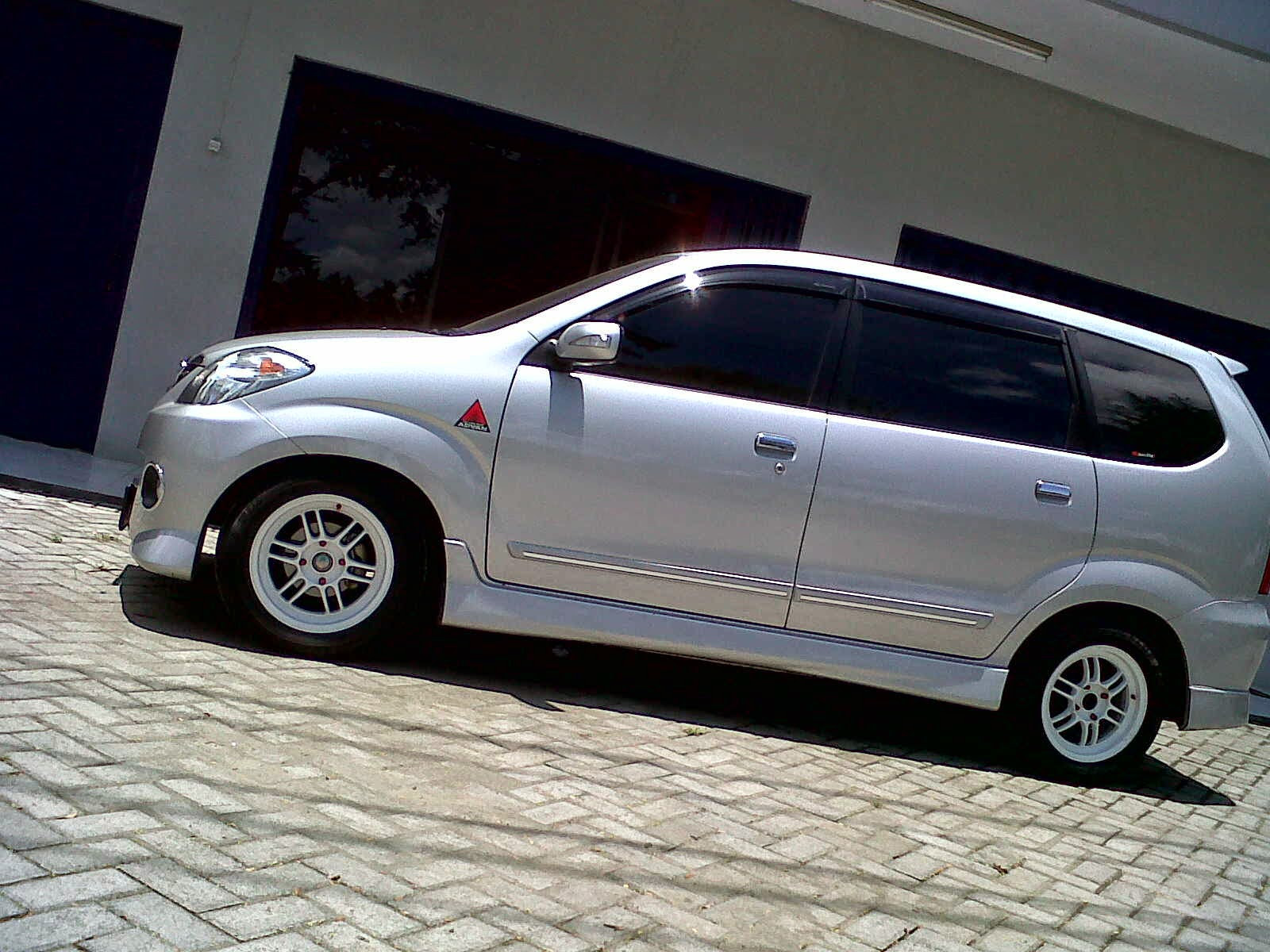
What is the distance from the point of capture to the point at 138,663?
4.35m

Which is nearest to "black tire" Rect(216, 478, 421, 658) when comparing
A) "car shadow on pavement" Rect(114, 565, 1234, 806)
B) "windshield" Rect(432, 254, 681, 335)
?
"car shadow on pavement" Rect(114, 565, 1234, 806)

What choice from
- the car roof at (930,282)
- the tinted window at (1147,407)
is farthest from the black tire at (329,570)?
the tinted window at (1147,407)

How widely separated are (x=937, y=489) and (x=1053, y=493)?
0.53m

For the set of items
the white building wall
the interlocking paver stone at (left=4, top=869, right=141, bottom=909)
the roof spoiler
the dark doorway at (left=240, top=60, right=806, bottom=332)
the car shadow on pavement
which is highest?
A: the white building wall

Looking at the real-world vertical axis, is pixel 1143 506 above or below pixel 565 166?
below

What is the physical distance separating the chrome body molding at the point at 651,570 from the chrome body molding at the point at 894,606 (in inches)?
4.9

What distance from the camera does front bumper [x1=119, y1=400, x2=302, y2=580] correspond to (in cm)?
480

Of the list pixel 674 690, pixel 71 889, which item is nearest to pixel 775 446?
pixel 674 690

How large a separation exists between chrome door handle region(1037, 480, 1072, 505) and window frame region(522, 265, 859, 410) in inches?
39.9

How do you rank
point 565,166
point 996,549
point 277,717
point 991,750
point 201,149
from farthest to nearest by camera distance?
point 565,166
point 201,149
point 991,750
point 996,549
point 277,717

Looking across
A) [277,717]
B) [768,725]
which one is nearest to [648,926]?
[277,717]

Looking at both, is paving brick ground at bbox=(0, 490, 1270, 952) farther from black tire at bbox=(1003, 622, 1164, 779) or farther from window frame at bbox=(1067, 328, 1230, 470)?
window frame at bbox=(1067, 328, 1230, 470)

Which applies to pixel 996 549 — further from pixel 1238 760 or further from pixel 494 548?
pixel 1238 760

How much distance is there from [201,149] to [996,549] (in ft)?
21.9
